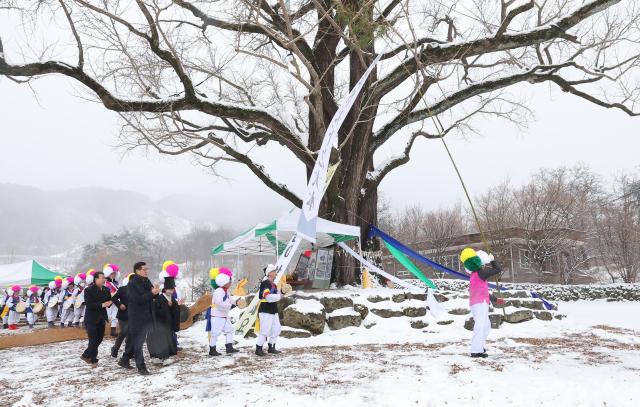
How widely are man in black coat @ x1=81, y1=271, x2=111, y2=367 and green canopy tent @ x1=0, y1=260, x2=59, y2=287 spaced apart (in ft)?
68.3

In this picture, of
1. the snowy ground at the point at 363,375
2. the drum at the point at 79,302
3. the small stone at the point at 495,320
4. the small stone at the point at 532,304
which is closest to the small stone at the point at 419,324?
the snowy ground at the point at 363,375

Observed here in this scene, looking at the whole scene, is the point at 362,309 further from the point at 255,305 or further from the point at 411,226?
the point at 411,226

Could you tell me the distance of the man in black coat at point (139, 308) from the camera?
25.3ft

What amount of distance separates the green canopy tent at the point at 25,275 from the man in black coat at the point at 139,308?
2214cm

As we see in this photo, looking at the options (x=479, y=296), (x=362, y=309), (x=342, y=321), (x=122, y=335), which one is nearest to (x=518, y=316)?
(x=362, y=309)

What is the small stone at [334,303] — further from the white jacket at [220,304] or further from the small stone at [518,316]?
the small stone at [518,316]

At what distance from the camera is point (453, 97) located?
1548 cm

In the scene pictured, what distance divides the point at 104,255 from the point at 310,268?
70156 mm

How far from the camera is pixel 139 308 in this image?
793 centimetres

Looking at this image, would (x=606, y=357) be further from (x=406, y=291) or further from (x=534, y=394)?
(x=406, y=291)

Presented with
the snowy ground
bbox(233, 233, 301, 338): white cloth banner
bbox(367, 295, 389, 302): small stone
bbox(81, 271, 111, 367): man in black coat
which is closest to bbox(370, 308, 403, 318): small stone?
bbox(367, 295, 389, 302): small stone

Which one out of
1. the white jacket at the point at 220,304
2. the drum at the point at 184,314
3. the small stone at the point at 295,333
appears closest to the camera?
the white jacket at the point at 220,304

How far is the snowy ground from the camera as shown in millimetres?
5441

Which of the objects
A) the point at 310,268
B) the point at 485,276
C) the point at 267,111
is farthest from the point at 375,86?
the point at 485,276
